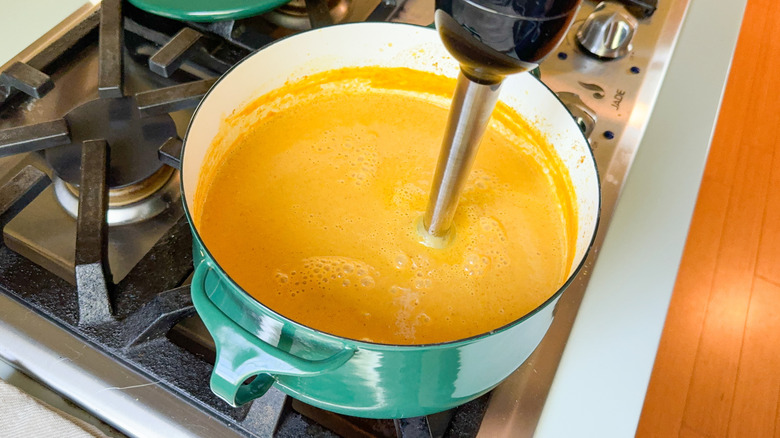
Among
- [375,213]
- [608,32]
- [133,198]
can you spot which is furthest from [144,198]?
[608,32]

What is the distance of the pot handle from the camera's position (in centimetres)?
37

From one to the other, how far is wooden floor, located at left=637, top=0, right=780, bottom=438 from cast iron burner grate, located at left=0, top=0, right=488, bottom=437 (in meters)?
0.80

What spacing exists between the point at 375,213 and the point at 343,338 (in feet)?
0.77

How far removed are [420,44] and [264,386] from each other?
0.37 m

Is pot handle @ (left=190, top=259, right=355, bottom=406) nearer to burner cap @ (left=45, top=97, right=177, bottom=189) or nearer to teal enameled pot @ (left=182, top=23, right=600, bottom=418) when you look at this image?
teal enameled pot @ (left=182, top=23, right=600, bottom=418)

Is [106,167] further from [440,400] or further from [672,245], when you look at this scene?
[672,245]

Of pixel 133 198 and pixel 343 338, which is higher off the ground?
pixel 343 338

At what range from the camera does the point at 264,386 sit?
44cm

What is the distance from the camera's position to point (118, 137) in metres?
0.62

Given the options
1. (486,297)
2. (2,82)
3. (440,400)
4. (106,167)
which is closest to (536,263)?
(486,297)

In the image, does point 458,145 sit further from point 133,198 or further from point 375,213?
point 133,198

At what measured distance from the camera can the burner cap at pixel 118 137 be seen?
59 cm

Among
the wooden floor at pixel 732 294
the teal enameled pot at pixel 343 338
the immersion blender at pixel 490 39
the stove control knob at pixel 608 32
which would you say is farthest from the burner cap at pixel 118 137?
the wooden floor at pixel 732 294

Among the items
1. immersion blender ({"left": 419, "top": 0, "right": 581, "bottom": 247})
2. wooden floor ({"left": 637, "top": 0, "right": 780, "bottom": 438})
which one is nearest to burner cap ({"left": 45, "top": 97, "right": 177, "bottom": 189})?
immersion blender ({"left": 419, "top": 0, "right": 581, "bottom": 247})
